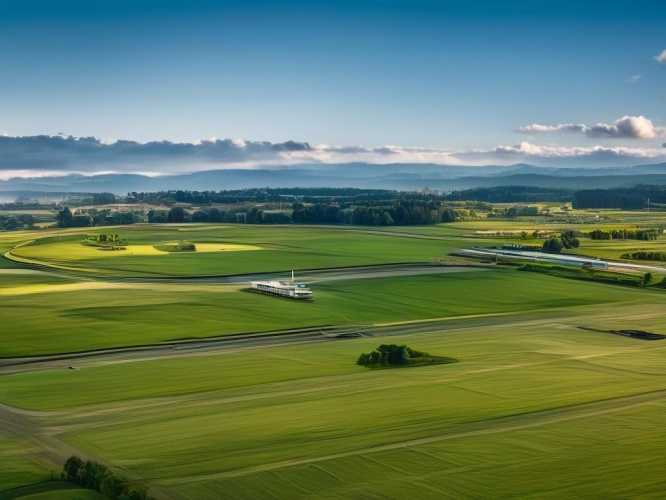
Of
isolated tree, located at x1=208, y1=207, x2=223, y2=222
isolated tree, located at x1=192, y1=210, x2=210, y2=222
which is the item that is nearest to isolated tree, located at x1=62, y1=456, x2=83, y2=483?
isolated tree, located at x1=208, y1=207, x2=223, y2=222

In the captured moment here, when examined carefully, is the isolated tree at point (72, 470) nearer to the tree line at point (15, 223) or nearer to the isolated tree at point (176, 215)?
the tree line at point (15, 223)

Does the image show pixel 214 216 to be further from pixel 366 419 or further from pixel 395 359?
pixel 366 419

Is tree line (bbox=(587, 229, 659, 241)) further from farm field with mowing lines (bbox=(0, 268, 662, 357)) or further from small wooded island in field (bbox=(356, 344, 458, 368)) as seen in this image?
small wooded island in field (bbox=(356, 344, 458, 368))

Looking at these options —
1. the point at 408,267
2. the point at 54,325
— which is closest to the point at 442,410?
the point at 54,325

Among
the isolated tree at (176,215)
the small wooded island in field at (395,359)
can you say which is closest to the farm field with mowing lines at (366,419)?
the small wooded island in field at (395,359)

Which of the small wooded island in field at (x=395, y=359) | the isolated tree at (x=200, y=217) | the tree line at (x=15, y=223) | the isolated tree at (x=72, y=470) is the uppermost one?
the isolated tree at (x=200, y=217)

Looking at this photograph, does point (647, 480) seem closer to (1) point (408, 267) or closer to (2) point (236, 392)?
(2) point (236, 392)
